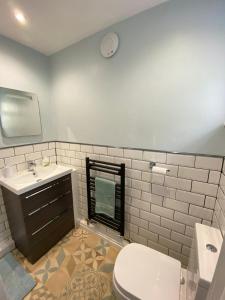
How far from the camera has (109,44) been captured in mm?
1284

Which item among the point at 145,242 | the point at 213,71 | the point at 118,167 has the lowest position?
the point at 145,242

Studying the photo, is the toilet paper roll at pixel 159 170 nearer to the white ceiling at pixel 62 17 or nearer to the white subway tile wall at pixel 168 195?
the white subway tile wall at pixel 168 195

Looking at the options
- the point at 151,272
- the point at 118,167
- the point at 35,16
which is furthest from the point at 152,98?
the point at 151,272

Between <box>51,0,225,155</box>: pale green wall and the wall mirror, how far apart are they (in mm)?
529

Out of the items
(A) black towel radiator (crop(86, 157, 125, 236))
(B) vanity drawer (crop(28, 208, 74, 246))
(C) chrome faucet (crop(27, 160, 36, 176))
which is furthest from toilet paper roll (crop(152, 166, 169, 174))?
(C) chrome faucet (crop(27, 160, 36, 176))

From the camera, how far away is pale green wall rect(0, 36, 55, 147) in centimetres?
144

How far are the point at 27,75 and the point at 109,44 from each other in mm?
1010

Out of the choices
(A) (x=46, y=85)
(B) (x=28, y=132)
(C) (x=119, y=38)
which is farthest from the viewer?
(A) (x=46, y=85)

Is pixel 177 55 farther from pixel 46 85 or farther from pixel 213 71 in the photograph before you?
pixel 46 85

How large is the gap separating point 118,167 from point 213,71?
1.08 metres

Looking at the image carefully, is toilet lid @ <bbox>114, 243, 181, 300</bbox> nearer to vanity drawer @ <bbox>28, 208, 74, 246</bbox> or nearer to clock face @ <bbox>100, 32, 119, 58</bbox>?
vanity drawer @ <bbox>28, 208, 74, 246</bbox>

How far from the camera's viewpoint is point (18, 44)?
1498mm

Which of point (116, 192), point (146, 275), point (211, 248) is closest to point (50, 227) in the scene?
point (116, 192)

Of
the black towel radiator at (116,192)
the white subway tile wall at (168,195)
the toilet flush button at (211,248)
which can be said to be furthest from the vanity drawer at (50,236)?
the toilet flush button at (211,248)
